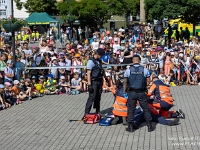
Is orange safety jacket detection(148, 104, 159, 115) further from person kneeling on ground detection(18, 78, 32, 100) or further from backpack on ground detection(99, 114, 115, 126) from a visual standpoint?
person kneeling on ground detection(18, 78, 32, 100)

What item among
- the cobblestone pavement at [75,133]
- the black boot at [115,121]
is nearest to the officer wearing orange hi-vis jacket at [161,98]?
the cobblestone pavement at [75,133]

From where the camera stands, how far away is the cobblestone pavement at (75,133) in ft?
30.8

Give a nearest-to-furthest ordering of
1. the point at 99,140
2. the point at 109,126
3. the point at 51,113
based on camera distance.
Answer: the point at 99,140
the point at 109,126
the point at 51,113

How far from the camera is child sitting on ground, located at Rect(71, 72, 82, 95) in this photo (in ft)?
52.3

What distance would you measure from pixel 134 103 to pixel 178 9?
71.2ft

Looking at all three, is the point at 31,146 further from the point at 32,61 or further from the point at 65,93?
the point at 32,61

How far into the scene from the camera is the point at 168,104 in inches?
438

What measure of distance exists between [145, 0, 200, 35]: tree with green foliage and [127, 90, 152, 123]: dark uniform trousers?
2109 centimetres

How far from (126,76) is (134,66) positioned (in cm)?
29

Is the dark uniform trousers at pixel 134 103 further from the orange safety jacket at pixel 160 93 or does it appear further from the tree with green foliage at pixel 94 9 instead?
the tree with green foliage at pixel 94 9

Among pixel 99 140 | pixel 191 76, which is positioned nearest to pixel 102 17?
pixel 191 76

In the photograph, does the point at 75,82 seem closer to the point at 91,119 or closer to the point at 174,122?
the point at 91,119

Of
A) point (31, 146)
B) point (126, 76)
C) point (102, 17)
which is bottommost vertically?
point (31, 146)

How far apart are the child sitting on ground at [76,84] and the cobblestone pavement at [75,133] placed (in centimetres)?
211
